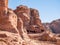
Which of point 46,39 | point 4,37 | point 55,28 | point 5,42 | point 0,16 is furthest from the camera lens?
point 55,28

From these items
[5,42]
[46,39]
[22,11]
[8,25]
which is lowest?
[46,39]

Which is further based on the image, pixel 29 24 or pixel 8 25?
pixel 29 24

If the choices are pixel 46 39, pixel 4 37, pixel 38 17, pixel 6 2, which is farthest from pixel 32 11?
pixel 4 37

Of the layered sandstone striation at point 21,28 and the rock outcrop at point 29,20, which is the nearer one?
the layered sandstone striation at point 21,28

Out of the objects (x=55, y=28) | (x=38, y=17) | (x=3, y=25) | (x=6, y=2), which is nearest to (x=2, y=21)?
(x=3, y=25)

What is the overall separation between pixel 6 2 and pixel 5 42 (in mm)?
14703

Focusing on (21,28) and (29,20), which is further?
(29,20)

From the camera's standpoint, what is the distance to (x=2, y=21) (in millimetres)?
26188

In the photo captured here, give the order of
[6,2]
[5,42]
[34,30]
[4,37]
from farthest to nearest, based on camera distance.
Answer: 1. [34,30]
2. [6,2]
3. [4,37]
4. [5,42]

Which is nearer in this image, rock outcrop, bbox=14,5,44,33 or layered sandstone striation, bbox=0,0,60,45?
layered sandstone striation, bbox=0,0,60,45

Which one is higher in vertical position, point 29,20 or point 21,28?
point 29,20

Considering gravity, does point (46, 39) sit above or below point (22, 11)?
below

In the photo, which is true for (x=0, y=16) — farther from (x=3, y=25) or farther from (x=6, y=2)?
(x=6, y=2)

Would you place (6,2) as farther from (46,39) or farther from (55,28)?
(55,28)
